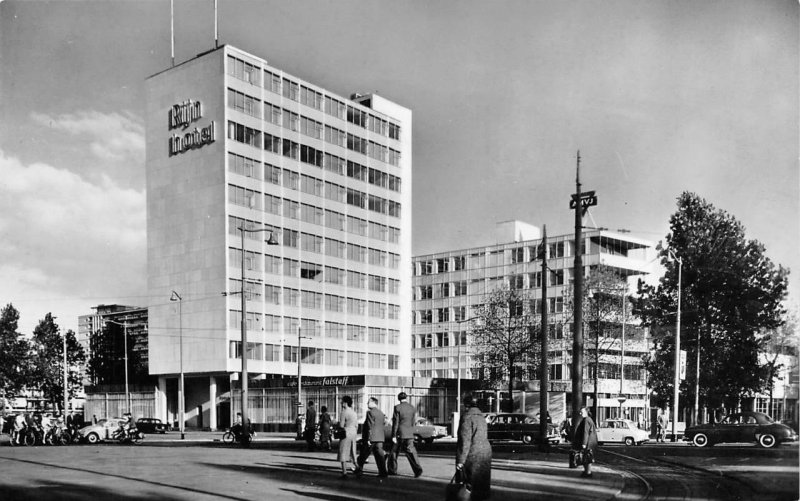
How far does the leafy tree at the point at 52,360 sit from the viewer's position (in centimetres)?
8906

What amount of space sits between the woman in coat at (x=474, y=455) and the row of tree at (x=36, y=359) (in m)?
43.0

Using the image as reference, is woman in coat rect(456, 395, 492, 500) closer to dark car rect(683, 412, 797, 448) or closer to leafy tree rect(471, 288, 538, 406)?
dark car rect(683, 412, 797, 448)

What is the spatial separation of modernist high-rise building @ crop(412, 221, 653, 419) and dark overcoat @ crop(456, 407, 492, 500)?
4889 centimetres

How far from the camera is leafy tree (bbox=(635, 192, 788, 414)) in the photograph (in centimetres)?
4209

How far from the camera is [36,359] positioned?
85688 mm

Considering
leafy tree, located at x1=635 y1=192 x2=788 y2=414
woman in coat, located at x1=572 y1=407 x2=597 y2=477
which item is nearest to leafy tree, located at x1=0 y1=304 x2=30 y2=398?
leafy tree, located at x1=635 y1=192 x2=788 y2=414

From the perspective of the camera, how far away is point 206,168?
226 ft

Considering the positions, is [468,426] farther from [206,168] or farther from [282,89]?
[282,89]

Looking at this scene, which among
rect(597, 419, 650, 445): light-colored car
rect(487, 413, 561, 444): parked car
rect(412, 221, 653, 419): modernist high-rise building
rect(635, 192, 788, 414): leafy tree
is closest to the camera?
rect(487, 413, 561, 444): parked car

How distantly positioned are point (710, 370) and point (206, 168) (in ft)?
144

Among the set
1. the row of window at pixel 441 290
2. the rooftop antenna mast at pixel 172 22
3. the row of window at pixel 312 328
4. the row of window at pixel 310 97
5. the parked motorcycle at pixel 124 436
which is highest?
the row of window at pixel 310 97

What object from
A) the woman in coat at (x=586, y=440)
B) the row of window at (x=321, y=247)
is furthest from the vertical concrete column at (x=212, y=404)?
the woman in coat at (x=586, y=440)

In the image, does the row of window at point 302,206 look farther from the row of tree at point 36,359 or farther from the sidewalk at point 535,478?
the sidewalk at point 535,478

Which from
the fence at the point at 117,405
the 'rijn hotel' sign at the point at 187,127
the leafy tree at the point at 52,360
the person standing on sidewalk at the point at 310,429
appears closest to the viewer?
the person standing on sidewalk at the point at 310,429
